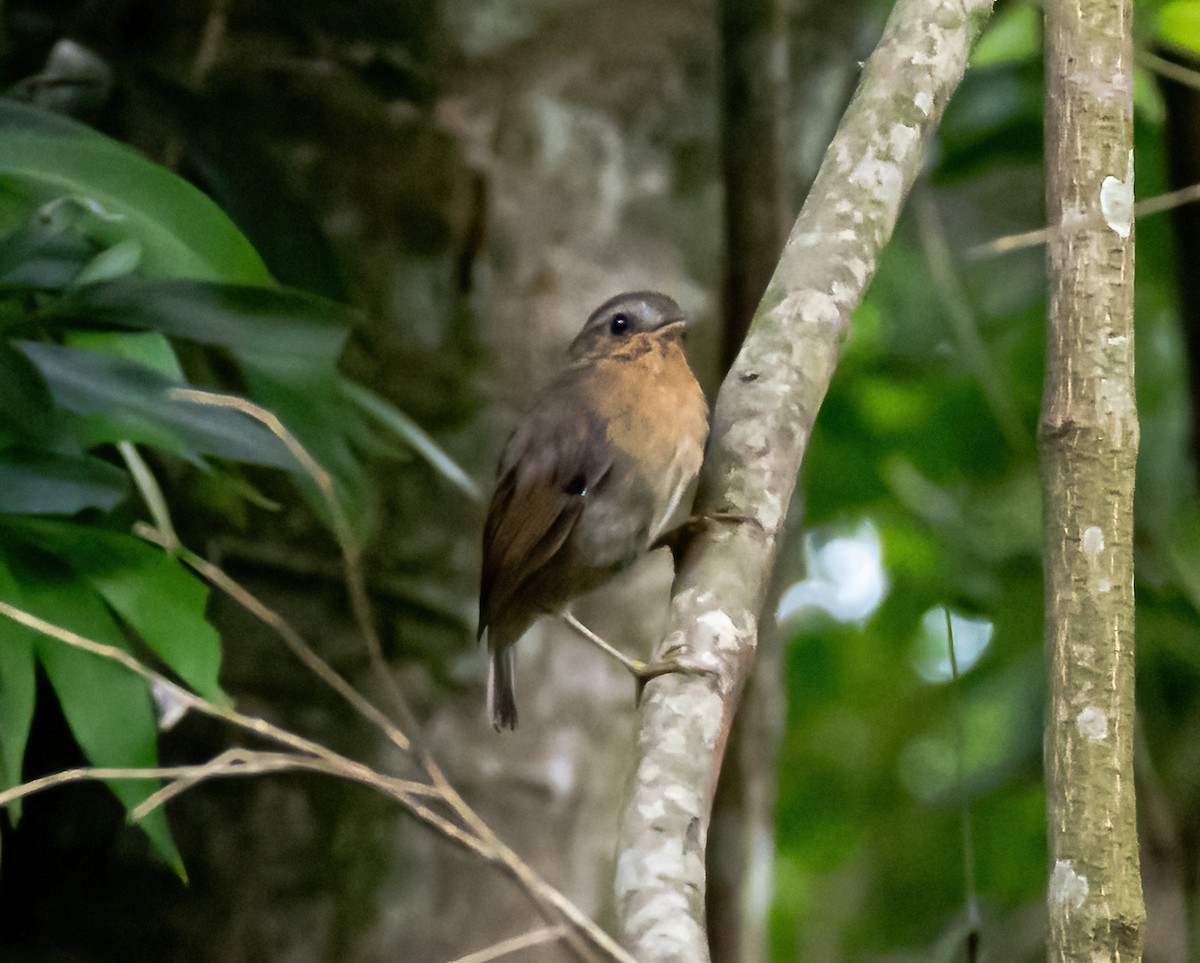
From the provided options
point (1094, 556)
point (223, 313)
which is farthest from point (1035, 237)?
point (223, 313)

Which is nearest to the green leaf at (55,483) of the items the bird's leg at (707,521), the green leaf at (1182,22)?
the bird's leg at (707,521)

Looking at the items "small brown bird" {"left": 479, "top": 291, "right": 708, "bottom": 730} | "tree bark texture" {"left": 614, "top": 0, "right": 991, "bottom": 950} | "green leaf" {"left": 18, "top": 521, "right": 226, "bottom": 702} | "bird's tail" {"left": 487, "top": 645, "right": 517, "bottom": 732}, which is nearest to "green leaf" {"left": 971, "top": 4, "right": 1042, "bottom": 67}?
"small brown bird" {"left": 479, "top": 291, "right": 708, "bottom": 730}

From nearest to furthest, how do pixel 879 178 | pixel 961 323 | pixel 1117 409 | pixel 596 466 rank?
pixel 1117 409
pixel 879 178
pixel 596 466
pixel 961 323

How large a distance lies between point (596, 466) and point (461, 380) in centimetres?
61

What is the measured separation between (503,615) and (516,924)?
0.63 metres

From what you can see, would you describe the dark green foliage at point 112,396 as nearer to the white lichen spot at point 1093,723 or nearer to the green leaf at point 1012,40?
the white lichen spot at point 1093,723

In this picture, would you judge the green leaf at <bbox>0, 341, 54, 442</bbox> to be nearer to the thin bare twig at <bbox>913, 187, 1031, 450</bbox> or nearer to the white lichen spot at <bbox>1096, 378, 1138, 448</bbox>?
the white lichen spot at <bbox>1096, 378, 1138, 448</bbox>

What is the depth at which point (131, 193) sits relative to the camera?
2094 millimetres

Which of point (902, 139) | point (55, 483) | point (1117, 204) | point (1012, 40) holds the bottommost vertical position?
point (55, 483)

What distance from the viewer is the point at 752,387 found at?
5.25 ft

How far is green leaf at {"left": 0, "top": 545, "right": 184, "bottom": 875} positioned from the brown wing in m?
0.63

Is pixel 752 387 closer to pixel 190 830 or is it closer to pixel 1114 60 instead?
pixel 1114 60

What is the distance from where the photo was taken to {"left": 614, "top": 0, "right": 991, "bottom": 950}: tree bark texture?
1115 mm

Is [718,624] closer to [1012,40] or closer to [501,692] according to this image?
[501,692]
